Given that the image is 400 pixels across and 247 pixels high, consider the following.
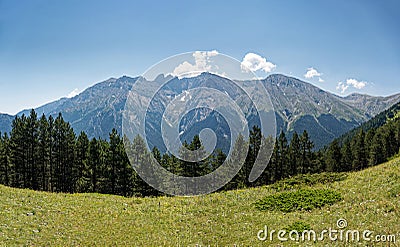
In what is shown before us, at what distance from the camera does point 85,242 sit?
14742 millimetres

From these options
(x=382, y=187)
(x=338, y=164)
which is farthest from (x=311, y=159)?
(x=382, y=187)

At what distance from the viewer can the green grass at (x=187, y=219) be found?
1398cm

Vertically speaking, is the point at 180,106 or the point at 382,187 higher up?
the point at 180,106

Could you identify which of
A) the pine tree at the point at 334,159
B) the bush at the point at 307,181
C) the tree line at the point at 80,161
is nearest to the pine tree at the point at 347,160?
the pine tree at the point at 334,159

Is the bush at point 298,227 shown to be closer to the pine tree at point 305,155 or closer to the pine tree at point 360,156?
the pine tree at point 305,155

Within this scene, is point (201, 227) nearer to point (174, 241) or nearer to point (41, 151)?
point (174, 241)

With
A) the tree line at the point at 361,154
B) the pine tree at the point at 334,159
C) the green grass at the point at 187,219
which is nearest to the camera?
the green grass at the point at 187,219

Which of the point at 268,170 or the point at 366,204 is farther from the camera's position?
the point at 268,170

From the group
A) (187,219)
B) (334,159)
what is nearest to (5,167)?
(187,219)

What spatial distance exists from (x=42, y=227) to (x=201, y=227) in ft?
28.0

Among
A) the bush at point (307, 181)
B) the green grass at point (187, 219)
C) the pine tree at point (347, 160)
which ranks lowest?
the pine tree at point (347, 160)

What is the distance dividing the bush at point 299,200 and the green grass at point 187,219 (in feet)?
1.75

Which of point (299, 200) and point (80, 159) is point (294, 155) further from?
point (299, 200)
